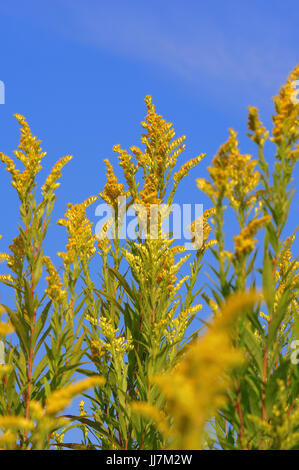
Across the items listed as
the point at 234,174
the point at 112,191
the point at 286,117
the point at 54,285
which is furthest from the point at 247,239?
the point at 112,191

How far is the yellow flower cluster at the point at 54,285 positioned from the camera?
3.55m

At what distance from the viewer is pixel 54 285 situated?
3516 mm

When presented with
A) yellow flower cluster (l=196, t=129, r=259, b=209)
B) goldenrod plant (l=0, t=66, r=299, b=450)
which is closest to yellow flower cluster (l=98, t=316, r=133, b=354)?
goldenrod plant (l=0, t=66, r=299, b=450)

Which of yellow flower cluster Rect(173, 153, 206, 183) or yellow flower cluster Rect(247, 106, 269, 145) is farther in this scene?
yellow flower cluster Rect(173, 153, 206, 183)

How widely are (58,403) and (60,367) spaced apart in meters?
1.33

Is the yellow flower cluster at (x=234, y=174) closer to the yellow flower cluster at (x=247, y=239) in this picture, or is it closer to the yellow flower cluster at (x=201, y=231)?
the yellow flower cluster at (x=247, y=239)

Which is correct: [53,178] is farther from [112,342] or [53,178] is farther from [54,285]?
[112,342]

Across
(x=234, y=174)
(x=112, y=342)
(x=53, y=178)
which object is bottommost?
(x=112, y=342)

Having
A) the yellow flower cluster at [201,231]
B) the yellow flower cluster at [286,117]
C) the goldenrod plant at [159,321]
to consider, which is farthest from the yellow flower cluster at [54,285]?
the yellow flower cluster at [201,231]

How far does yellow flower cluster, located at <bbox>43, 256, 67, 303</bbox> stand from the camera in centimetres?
355

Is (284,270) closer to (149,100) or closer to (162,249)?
(162,249)

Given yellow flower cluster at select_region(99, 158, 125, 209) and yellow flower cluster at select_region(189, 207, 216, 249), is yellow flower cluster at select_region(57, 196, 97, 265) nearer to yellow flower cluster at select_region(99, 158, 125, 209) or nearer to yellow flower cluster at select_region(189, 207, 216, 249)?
yellow flower cluster at select_region(99, 158, 125, 209)

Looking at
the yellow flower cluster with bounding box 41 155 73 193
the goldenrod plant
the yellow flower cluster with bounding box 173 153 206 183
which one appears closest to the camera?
the goldenrod plant

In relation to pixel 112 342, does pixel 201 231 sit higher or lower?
higher
